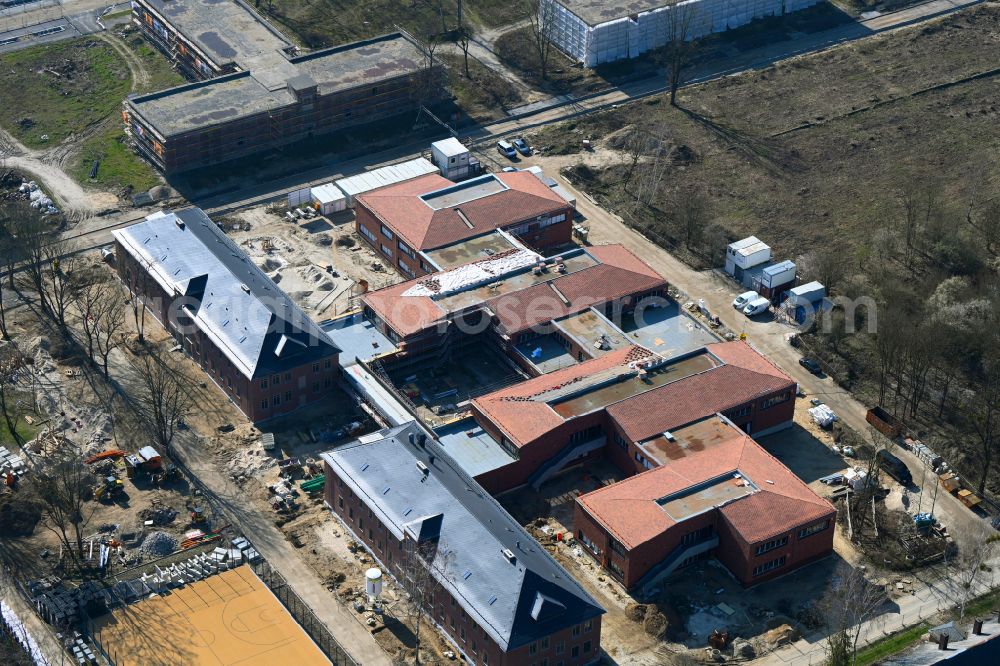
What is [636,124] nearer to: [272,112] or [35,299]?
[272,112]

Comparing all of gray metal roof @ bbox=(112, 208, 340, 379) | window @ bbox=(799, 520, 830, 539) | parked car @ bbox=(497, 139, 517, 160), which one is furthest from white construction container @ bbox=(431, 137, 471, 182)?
window @ bbox=(799, 520, 830, 539)

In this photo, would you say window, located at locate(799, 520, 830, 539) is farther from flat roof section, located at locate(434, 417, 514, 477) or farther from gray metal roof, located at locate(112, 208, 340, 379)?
gray metal roof, located at locate(112, 208, 340, 379)

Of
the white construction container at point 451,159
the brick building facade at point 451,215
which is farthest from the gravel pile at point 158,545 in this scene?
the white construction container at point 451,159

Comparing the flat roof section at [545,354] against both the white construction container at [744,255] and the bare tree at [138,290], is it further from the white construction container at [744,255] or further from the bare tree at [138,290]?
the bare tree at [138,290]

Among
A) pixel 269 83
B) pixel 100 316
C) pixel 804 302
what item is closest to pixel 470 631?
pixel 100 316

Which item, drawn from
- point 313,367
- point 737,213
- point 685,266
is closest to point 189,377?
point 313,367

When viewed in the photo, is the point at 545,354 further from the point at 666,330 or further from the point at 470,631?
the point at 470,631

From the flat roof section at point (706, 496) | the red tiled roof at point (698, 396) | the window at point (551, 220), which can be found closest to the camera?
the flat roof section at point (706, 496)
